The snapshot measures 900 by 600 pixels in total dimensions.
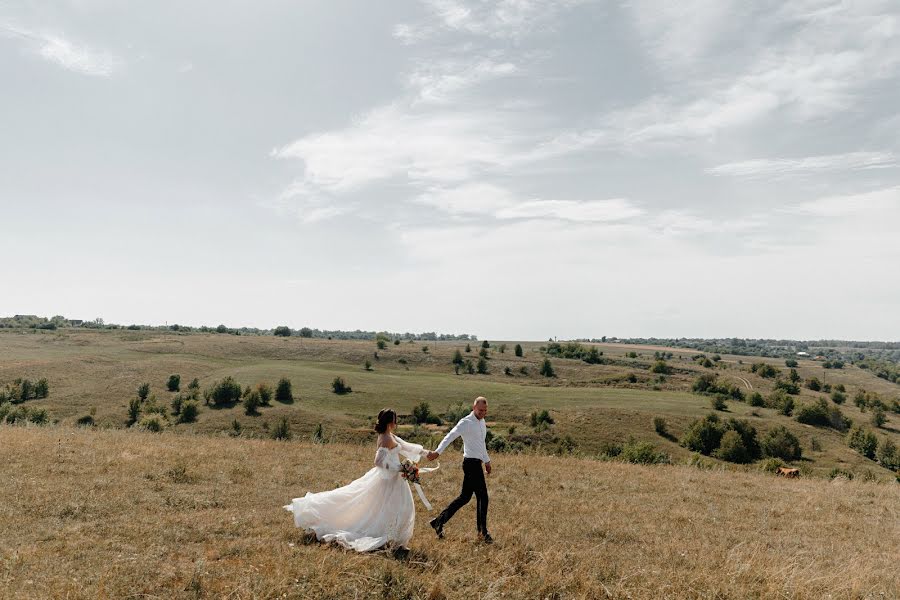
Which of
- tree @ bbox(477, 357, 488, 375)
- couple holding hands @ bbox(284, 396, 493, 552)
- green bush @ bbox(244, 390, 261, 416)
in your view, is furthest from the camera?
tree @ bbox(477, 357, 488, 375)

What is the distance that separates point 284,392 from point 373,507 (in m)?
97.8

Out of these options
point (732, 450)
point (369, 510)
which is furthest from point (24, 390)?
point (732, 450)

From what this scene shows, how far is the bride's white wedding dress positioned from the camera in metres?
9.50

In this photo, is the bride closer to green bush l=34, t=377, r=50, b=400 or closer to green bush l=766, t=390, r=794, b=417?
green bush l=34, t=377, r=50, b=400

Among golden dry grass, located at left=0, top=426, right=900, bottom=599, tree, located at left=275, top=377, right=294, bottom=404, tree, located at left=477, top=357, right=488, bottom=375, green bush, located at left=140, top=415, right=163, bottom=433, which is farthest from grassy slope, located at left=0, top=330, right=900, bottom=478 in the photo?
golden dry grass, located at left=0, top=426, right=900, bottom=599

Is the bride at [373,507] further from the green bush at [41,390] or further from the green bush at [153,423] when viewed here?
the green bush at [41,390]

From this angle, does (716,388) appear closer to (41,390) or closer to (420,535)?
(420,535)

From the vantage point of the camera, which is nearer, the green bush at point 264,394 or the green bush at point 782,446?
the green bush at point 782,446

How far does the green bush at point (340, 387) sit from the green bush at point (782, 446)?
7782 centimetres

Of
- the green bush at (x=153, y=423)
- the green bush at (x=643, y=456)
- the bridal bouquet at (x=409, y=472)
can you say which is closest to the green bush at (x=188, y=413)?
the green bush at (x=153, y=423)

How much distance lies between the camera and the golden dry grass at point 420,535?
7.74 meters

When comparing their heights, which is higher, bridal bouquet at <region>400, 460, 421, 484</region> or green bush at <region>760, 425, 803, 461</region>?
bridal bouquet at <region>400, 460, 421, 484</region>

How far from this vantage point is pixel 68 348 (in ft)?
436

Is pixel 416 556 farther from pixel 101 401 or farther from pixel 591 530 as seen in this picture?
pixel 101 401
